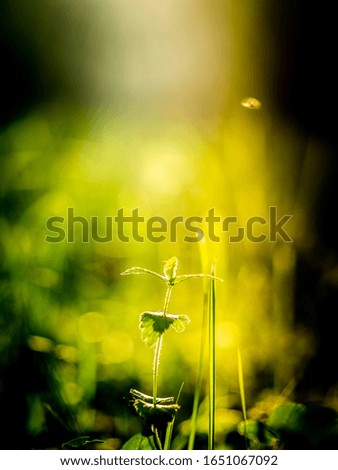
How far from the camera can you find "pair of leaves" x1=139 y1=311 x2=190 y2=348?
0.54 metres

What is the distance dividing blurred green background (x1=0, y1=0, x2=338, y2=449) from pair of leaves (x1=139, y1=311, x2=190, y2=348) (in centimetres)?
36

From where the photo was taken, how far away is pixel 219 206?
1277mm

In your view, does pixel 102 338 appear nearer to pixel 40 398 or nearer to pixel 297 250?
pixel 40 398


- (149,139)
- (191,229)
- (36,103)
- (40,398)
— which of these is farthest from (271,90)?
(40,398)

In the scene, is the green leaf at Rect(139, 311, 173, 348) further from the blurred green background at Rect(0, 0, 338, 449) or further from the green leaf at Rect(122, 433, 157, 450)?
the blurred green background at Rect(0, 0, 338, 449)

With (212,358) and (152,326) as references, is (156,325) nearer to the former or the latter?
(152,326)

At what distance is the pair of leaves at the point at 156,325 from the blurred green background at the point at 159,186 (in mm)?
359

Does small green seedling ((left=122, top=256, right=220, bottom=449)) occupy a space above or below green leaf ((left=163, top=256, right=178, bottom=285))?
below

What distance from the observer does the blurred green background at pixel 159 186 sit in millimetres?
966

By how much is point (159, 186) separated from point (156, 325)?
0.83 metres

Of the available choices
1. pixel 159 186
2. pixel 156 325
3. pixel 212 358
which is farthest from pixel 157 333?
pixel 159 186

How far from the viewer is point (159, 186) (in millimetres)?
1350

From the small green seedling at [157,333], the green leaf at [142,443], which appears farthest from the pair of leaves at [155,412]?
the green leaf at [142,443]

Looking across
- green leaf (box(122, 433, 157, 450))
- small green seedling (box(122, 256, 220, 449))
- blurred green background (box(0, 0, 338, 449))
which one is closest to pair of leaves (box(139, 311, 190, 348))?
small green seedling (box(122, 256, 220, 449))
